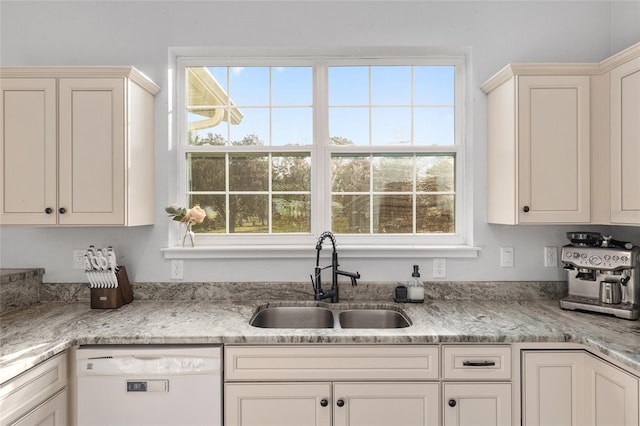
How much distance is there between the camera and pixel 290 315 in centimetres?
220

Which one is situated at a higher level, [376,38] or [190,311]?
[376,38]

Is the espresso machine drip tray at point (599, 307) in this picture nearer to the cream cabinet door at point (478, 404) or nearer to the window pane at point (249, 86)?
the cream cabinet door at point (478, 404)

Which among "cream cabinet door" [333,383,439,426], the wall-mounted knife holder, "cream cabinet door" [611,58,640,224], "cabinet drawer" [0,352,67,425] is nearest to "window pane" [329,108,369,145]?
"cream cabinet door" [611,58,640,224]

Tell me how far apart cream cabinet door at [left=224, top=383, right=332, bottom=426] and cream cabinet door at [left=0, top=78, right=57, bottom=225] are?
137 cm

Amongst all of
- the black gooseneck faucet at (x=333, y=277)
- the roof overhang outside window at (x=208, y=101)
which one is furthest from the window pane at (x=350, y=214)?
the roof overhang outside window at (x=208, y=101)

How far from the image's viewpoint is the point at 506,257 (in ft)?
7.55

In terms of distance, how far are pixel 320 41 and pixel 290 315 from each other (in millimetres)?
1697

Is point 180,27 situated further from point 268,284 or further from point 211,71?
point 268,284

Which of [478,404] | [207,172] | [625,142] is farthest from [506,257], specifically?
[207,172]

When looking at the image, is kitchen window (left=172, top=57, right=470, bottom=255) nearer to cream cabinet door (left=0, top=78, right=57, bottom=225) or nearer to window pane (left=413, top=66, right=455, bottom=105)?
window pane (left=413, top=66, right=455, bottom=105)

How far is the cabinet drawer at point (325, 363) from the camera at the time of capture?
1.67 metres

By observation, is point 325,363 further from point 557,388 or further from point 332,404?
point 557,388

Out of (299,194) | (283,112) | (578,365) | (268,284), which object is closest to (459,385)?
(578,365)

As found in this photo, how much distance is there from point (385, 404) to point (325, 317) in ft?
2.02
